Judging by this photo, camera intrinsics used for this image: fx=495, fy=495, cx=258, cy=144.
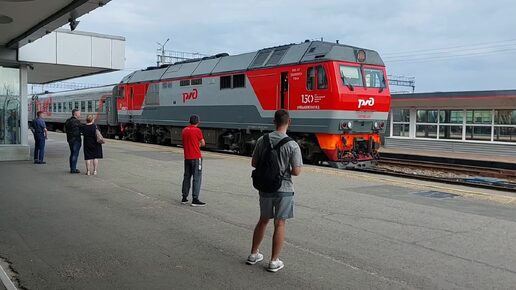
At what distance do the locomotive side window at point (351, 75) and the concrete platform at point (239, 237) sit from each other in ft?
16.3

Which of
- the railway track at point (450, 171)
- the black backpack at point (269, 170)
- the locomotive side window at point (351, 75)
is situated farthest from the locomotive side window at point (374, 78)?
the black backpack at point (269, 170)

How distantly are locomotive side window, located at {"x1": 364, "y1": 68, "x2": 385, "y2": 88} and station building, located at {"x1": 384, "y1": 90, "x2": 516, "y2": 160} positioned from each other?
8.09 metres

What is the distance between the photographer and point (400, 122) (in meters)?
28.1

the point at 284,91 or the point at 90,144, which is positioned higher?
the point at 284,91

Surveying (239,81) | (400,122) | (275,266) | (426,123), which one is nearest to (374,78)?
(239,81)

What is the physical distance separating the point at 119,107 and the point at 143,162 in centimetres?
1405

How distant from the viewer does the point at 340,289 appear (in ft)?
15.6

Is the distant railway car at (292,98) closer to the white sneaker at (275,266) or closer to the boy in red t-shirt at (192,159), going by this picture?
the boy in red t-shirt at (192,159)

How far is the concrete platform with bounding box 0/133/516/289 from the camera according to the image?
5.04m

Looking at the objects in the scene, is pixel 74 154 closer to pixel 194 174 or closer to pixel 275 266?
pixel 194 174

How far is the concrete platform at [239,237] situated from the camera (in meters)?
5.04

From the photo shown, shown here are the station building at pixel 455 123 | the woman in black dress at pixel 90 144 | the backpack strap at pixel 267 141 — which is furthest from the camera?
the station building at pixel 455 123

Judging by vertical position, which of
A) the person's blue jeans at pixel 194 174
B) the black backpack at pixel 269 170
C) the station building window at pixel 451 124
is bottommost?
the person's blue jeans at pixel 194 174

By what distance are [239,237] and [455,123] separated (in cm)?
2153
